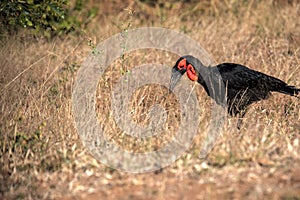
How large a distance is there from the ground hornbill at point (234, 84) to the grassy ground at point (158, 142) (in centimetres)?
20

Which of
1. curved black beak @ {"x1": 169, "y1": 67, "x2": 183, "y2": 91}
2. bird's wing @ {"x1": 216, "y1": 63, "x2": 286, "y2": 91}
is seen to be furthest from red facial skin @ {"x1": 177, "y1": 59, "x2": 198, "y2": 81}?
bird's wing @ {"x1": 216, "y1": 63, "x2": 286, "y2": 91}

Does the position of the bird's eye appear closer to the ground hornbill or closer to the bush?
the ground hornbill

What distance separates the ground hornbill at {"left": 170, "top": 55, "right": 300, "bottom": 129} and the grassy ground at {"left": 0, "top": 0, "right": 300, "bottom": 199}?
20cm

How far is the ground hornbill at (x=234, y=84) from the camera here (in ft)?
21.9

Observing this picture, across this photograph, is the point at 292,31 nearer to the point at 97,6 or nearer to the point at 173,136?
the point at 97,6

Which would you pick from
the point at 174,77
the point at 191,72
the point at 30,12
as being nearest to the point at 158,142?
the point at 191,72

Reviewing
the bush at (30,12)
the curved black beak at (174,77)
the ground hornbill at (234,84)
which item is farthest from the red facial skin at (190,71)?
the bush at (30,12)

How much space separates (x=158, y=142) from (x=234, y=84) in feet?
6.43

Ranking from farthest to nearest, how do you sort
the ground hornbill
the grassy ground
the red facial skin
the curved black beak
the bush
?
the bush → the curved black beak → the red facial skin → the ground hornbill → the grassy ground

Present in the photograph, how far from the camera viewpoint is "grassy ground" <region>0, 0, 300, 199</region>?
4.37 metres

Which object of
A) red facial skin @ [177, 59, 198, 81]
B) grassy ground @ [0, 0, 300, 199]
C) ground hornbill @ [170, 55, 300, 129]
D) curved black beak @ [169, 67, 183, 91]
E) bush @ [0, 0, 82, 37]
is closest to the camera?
grassy ground @ [0, 0, 300, 199]

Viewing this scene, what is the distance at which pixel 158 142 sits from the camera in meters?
5.17

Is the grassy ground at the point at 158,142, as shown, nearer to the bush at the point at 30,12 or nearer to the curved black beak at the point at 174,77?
the curved black beak at the point at 174,77

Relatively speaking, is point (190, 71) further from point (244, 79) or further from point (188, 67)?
point (244, 79)
